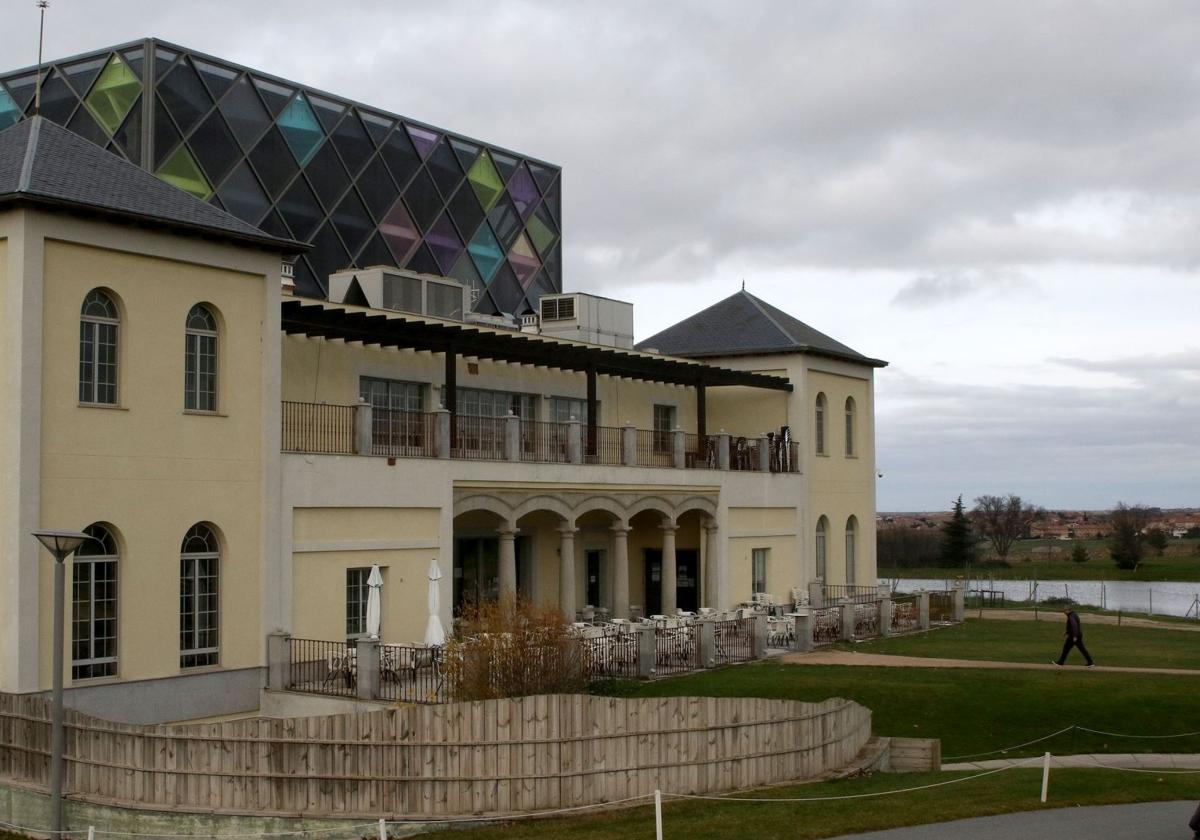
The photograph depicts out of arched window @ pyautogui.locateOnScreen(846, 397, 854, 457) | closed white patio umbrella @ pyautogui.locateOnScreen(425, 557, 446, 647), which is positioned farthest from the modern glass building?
closed white patio umbrella @ pyautogui.locateOnScreen(425, 557, 446, 647)

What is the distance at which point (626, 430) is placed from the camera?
3372 centimetres

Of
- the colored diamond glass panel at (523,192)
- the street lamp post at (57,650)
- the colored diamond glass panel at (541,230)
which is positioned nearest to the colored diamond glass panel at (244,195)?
the colored diamond glass panel at (523,192)

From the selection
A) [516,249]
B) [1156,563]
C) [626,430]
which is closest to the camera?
[626,430]

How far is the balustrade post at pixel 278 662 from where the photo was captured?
23703 mm

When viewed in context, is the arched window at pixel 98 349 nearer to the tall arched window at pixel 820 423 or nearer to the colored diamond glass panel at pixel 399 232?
the colored diamond glass panel at pixel 399 232

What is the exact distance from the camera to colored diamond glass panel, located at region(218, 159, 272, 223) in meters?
38.7

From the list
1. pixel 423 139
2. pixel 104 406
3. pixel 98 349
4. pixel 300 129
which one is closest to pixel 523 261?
pixel 423 139

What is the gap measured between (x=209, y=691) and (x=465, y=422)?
10158 mm

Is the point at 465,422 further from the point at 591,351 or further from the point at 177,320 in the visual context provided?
the point at 177,320

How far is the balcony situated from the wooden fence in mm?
9020

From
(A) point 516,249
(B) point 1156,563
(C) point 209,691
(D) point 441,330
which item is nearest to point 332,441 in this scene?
(D) point 441,330

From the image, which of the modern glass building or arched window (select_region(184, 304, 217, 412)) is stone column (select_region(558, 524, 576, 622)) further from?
the modern glass building

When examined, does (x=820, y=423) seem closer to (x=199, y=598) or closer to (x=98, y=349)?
(x=199, y=598)

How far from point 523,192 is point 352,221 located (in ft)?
34.9
